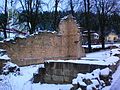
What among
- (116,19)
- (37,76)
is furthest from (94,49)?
(37,76)

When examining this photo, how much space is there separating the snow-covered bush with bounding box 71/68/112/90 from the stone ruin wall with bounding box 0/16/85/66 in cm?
1600

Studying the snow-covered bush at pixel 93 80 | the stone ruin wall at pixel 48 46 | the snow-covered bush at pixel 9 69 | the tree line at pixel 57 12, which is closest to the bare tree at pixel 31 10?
the tree line at pixel 57 12

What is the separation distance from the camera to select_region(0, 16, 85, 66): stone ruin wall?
89.9ft

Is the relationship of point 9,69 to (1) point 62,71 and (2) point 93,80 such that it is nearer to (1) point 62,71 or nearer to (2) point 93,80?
(1) point 62,71

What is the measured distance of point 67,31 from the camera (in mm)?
32219

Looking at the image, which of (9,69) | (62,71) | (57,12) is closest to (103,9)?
(57,12)

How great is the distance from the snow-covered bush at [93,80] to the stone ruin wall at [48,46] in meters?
16.0

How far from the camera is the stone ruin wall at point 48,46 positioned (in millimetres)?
27406

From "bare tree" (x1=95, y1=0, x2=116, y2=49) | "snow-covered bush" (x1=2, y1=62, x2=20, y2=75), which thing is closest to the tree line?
"bare tree" (x1=95, y1=0, x2=116, y2=49)

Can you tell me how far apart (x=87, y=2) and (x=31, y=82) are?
28256 mm

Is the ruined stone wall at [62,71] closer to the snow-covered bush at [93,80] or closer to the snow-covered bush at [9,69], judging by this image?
the snow-covered bush at [93,80]

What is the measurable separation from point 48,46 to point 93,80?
63.6 ft

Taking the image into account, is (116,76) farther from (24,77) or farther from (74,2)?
(74,2)

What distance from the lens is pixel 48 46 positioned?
2973cm
